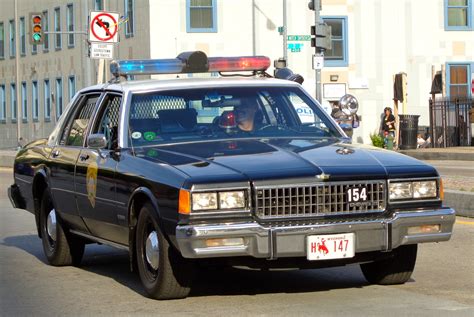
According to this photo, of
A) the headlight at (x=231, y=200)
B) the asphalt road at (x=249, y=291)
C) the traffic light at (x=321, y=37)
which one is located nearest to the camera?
the headlight at (x=231, y=200)

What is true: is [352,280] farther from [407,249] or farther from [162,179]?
[162,179]

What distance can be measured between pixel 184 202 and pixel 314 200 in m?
0.86

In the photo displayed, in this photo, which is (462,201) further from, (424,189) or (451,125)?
(451,125)

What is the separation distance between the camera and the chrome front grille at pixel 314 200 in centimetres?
791

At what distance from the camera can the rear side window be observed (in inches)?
417

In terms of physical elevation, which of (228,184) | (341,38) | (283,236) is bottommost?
(283,236)

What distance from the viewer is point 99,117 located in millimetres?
10250

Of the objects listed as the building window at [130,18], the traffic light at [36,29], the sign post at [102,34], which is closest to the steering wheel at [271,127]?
the sign post at [102,34]

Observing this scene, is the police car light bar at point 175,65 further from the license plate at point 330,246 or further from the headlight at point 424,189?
the license plate at point 330,246

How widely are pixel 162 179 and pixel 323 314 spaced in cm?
142

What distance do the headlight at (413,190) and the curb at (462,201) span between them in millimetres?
5951

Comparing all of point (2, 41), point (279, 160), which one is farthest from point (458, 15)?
point (279, 160)

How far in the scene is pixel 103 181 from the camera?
9.35 metres

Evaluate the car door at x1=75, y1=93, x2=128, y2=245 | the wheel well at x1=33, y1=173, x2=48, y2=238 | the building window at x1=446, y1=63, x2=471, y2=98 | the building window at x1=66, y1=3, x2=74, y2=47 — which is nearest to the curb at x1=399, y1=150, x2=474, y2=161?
the building window at x1=446, y1=63, x2=471, y2=98
